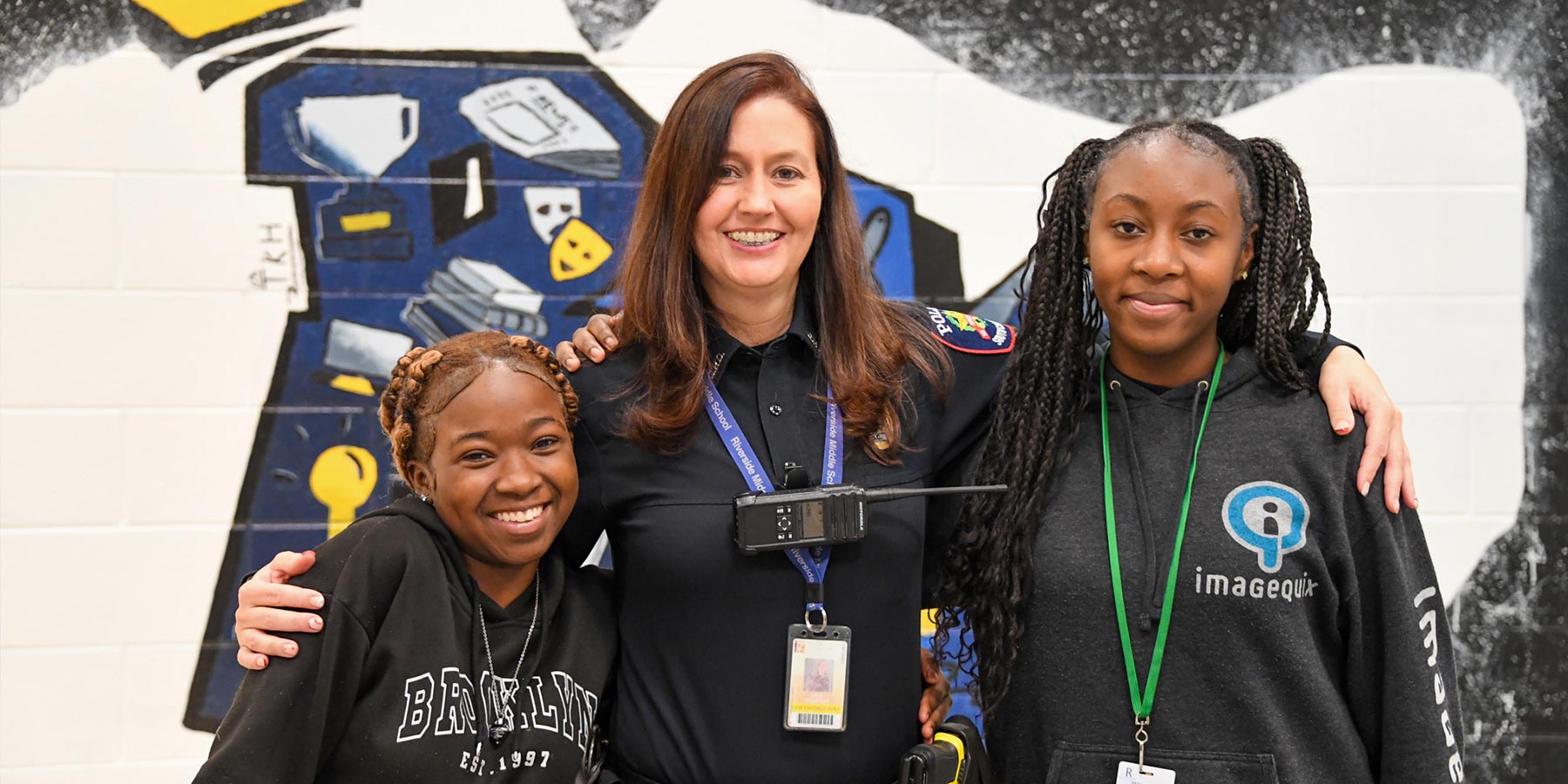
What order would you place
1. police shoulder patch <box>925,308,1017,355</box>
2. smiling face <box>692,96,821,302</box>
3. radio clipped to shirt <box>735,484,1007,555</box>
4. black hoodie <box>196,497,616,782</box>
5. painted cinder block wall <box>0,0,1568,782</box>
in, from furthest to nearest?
painted cinder block wall <box>0,0,1568,782</box>, police shoulder patch <box>925,308,1017,355</box>, smiling face <box>692,96,821,302</box>, radio clipped to shirt <box>735,484,1007,555</box>, black hoodie <box>196,497,616,782</box>

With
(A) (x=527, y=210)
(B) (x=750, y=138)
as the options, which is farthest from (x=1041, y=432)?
(A) (x=527, y=210)

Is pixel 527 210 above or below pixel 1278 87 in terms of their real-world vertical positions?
below

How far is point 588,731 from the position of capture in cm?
170

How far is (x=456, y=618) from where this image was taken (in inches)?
65.4

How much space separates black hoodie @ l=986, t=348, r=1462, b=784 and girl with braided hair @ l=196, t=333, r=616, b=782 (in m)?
0.67

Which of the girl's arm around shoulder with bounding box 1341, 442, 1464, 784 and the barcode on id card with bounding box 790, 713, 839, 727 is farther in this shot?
the barcode on id card with bounding box 790, 713, 839, 727

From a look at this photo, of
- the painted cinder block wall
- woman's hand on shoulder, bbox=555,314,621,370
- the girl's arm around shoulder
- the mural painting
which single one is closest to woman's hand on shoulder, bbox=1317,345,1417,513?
the girl's arm around shoulder

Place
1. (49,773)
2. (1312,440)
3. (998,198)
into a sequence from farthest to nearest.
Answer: (998,198) → (49,773) → (1312,440)

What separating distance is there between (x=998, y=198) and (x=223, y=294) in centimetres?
172

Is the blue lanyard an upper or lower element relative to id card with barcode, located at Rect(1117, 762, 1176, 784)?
upper

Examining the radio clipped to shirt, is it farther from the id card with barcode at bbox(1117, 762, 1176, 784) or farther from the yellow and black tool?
the id card with barcode at bbox(1117, 762, 1176, 784)

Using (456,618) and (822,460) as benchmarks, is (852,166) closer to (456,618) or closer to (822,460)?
(822,460)

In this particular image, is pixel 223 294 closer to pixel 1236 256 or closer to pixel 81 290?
pixel 81 290

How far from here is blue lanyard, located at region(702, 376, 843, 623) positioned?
165cm
